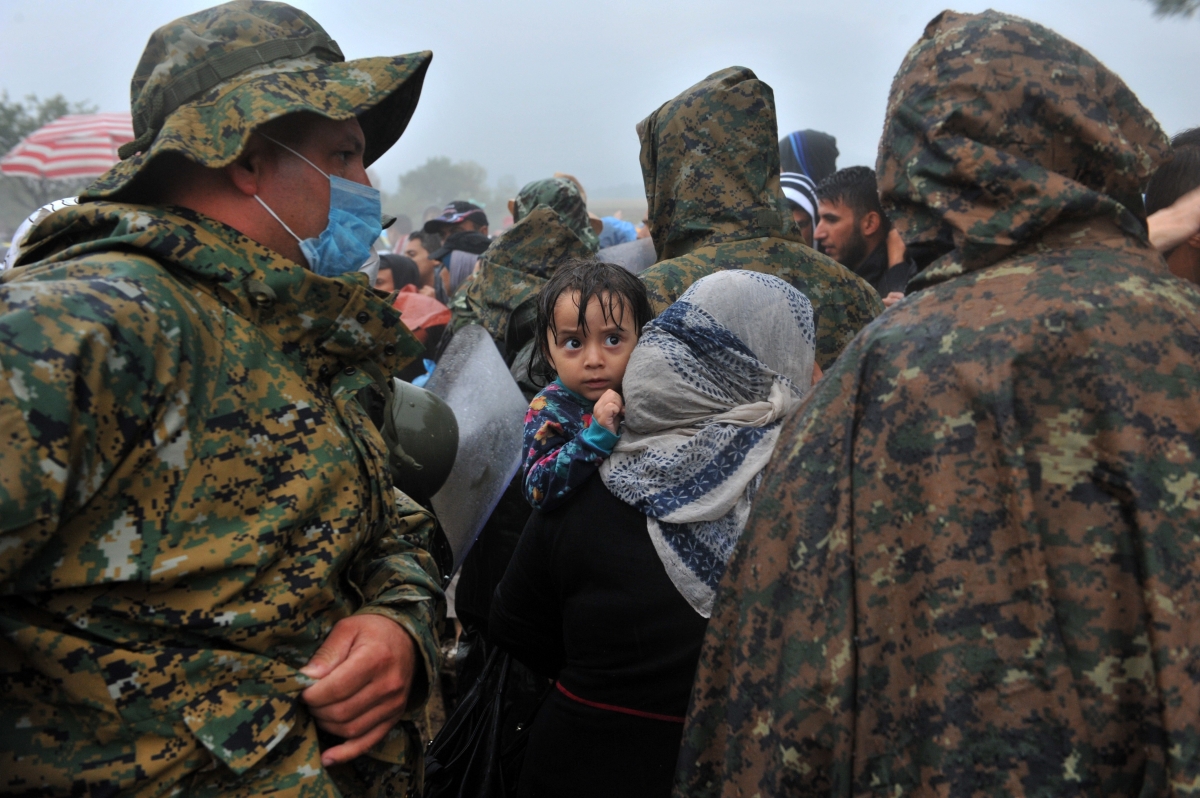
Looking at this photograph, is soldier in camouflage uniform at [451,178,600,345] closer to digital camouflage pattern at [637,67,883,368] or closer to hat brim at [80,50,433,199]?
digital camouflage pattern at [637,67,883,368]

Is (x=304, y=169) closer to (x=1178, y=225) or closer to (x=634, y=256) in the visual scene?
(x=1178, y=225)

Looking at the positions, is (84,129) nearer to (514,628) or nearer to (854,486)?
(514,628)

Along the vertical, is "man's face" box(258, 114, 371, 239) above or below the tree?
above

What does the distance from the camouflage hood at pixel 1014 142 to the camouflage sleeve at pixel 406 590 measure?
4.00 ft

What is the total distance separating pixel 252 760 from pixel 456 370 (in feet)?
8.22

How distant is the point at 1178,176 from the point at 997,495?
1907 millimetres

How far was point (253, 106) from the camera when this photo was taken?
158 centimetres

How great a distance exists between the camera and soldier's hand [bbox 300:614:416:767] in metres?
1.50

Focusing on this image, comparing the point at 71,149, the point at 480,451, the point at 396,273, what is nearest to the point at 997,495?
the point at 480,451

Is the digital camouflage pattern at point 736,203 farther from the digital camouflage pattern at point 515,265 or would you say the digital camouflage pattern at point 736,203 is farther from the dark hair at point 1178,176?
the dark hair at point 1178,176

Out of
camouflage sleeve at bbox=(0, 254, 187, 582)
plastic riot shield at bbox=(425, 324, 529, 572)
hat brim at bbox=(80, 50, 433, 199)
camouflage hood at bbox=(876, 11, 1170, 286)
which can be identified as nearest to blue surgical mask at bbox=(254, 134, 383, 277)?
hat brim at bbox=(80, 50, 433, 199)

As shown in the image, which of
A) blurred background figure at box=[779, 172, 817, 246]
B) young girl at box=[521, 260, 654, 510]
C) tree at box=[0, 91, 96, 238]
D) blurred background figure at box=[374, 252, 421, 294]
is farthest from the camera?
tree at box=[0, 91, 96, 238]

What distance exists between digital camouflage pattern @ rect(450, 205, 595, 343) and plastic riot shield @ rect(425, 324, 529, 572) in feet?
1.19

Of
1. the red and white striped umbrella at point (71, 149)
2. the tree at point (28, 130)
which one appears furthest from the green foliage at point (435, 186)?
the red and white striped umbrella at point (71, 149)
